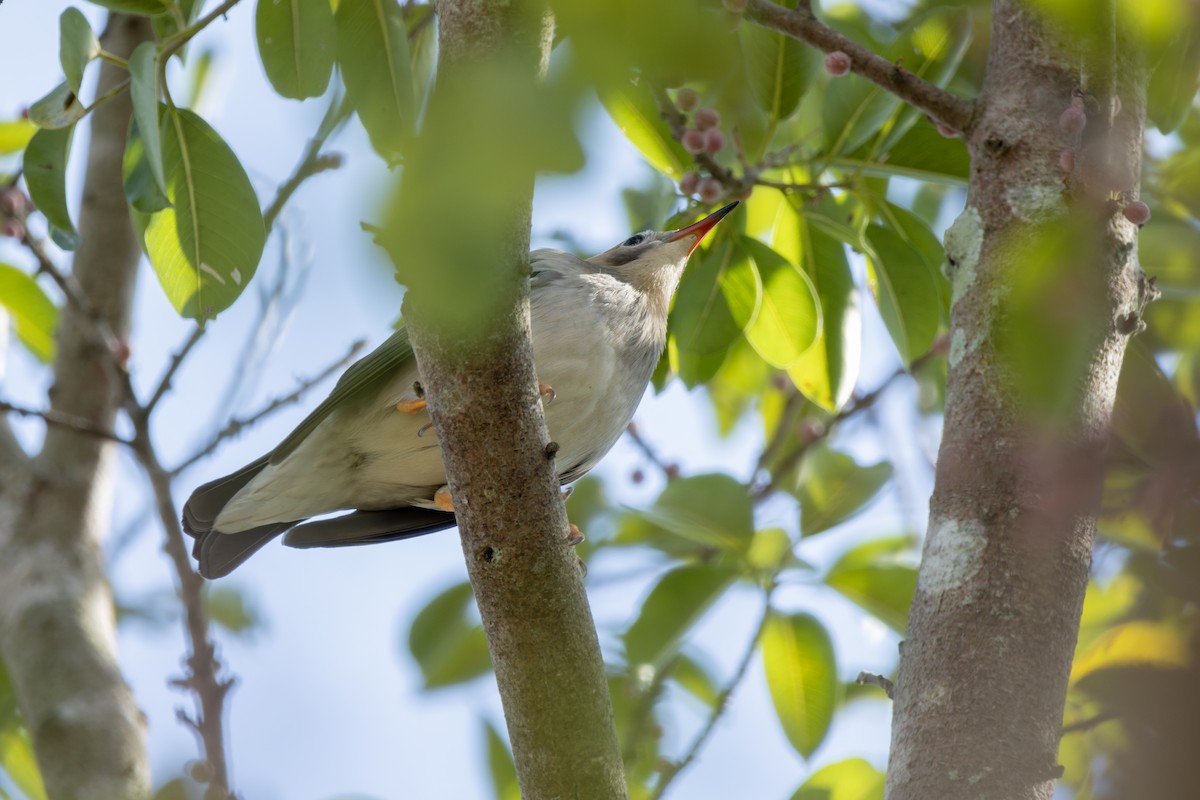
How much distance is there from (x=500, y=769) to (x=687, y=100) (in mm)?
2032

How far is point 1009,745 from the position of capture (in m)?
2.09

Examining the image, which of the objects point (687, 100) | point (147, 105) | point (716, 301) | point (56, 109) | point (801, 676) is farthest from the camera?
point (801, 676)

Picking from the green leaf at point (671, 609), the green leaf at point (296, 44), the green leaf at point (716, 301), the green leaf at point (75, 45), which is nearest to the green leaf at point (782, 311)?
the green leaf at point (716, 301)

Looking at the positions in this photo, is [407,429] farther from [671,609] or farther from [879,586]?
[879,586]

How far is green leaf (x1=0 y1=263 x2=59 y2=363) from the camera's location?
4.14 metres

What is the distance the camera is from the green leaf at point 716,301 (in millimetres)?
3389

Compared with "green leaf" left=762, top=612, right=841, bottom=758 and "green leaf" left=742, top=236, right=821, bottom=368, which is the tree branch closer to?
"green leaf" left=742, top=236, right=821, bottom=368

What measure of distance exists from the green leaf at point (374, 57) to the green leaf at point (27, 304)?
1.89 m

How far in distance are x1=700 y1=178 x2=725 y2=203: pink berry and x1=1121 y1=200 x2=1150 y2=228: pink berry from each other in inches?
40.5

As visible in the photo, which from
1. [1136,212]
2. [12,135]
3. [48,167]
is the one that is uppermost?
[12,135]

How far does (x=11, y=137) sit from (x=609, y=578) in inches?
113

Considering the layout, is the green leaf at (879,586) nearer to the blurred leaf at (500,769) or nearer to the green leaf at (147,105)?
the blurred leaf at (500,769)

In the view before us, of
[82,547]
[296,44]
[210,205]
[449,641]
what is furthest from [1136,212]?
[82,547]

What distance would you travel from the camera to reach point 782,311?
339cm
